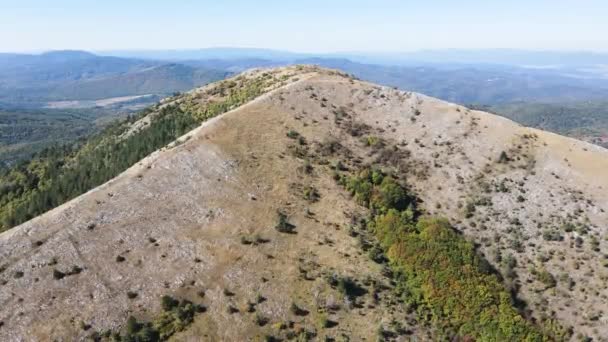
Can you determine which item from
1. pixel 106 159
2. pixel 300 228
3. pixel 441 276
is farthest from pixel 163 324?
pixel 106 159

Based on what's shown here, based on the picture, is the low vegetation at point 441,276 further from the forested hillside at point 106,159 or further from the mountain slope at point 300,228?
the forested hillside at point 106,159

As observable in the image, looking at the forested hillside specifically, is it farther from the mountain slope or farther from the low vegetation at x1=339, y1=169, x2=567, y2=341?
the low vegetation at x1=339, y1=169, x2=567, y2=341

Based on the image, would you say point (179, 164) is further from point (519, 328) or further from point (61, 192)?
point (519, 328)

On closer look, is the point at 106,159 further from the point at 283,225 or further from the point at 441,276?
the point at 441,276

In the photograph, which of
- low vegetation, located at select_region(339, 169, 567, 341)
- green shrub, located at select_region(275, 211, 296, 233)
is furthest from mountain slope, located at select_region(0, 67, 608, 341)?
low vegetation, located at select_region(339, 169, 567, 341)

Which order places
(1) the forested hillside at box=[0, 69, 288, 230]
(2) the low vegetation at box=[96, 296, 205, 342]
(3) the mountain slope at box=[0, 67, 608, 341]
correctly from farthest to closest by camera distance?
(1) the forested hillside at box=[0, 69, 288, 230] → (3) the mountain slope at box=[0, 67, 608, 341] → (2) the low vegetation at box=[96, 296, 205, 342]

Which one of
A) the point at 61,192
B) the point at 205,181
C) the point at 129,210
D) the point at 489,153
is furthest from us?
the point at 61,192

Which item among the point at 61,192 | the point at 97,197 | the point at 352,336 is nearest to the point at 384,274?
the point at 352,336

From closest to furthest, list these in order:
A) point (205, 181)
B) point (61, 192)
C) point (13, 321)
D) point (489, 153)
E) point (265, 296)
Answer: point (13, 321) → point (265, 296) → point (205, 181) → point (489, 153) → point (61, 192)
